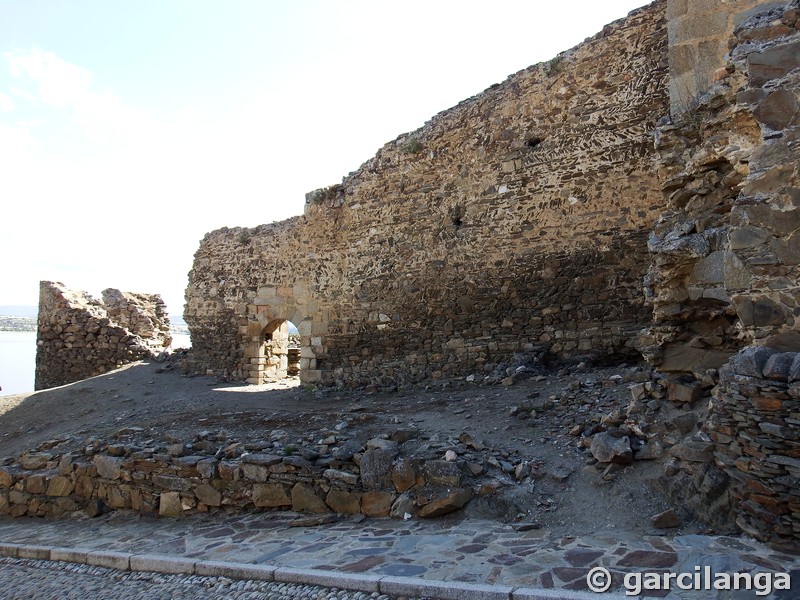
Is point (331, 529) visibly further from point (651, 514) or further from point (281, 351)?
point (281, 351)

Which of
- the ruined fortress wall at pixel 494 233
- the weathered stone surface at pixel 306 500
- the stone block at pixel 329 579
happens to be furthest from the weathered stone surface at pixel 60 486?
the ruined fortress wall at pixel 494 233

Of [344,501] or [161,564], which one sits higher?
[344,501]

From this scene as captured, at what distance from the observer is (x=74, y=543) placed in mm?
5660

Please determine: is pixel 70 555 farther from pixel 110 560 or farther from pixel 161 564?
pixel 161 564

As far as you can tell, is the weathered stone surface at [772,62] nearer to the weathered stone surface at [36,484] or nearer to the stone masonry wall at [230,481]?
the stone masonry wall at [230,481]

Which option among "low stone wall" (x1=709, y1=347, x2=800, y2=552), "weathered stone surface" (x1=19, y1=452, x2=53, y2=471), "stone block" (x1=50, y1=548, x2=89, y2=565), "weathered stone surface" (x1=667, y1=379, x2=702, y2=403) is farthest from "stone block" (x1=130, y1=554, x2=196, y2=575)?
"weathered stone surface" (x1=667, y1=379, x2=702, y2=403)

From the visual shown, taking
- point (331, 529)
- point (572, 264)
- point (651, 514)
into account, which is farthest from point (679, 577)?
point (572, 264)

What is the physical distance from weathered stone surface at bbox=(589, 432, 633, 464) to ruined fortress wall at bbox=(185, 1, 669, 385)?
344cm

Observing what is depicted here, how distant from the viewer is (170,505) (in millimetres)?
6098

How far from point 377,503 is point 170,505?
2390 millimetres

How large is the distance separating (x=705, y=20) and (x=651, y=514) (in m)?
5.59

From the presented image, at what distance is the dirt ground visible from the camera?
4.62 meters

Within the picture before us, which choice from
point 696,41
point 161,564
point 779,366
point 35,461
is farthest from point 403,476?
point 696,41

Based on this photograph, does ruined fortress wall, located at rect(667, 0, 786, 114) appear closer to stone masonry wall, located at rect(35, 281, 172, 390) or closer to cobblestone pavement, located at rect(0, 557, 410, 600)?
cobblestone pavement, located at rect(0, 557, 410, 600)
